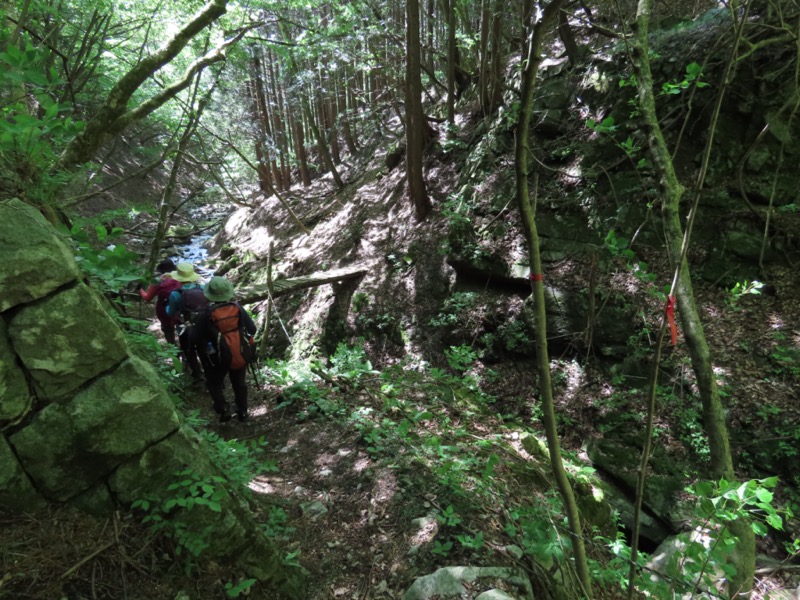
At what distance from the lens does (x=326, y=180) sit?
59.3ft

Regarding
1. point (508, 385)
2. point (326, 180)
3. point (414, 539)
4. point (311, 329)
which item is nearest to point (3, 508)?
point (414, 539)

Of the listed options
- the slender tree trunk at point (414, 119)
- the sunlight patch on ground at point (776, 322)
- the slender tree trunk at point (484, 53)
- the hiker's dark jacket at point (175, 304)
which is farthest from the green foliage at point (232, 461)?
the slender tree trunk at point (484, 53)

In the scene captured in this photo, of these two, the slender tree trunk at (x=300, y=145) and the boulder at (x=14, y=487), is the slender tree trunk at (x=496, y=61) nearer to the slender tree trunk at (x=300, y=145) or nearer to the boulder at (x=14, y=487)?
the boulder at (x=14, y=487)

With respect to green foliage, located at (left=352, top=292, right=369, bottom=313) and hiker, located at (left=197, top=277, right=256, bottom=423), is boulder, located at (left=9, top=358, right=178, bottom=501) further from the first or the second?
green foliage, located at (left=352, top=292, right=369, bottom=313)

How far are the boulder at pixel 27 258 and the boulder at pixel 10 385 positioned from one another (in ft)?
0.53

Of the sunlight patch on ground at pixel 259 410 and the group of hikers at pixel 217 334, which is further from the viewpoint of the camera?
the sunlight patch on ground at pixel 259 410

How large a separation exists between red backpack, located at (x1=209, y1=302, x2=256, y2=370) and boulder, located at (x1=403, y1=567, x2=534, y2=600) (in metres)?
3.06

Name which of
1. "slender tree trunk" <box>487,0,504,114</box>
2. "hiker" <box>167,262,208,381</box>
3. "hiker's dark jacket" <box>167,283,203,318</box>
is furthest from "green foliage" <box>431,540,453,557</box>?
"slender tree trunk" <box>487,0,504,114</box>

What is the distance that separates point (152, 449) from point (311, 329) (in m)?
7.84

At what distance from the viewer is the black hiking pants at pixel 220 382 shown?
473 centimetres

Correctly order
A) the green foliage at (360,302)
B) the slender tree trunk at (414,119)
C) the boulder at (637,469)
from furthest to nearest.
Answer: the green foliage at (360,302) → the slender tree trunk at (414,119) → the boulder at (637,469)

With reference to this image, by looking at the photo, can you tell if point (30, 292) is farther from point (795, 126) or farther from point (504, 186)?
point (795, 126)

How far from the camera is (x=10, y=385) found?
72.9 inches

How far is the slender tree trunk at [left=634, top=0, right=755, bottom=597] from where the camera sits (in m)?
2.86
